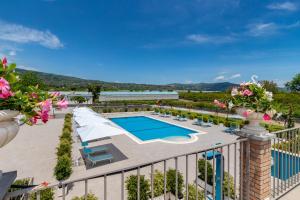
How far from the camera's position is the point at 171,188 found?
5121 mm

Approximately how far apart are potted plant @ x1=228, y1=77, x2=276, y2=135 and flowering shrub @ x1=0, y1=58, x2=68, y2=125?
2.74m

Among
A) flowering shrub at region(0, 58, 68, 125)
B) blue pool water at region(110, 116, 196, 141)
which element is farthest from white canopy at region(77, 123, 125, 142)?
flowering shrub at region(0, 58, 68, 125)

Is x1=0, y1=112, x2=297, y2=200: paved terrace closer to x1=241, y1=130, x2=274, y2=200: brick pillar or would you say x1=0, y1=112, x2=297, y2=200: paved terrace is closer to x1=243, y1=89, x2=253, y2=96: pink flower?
x1=241, y1=130, x2=274, y2=200: brick pillar

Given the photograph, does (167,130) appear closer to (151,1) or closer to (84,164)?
(84,164)

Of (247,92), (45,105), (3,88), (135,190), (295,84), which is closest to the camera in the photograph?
(3,88)

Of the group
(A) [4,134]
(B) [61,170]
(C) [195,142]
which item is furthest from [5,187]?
(C) [195,142]

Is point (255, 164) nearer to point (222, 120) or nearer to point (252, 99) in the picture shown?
point (252, 99)

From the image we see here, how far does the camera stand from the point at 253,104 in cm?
291

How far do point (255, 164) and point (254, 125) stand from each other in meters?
0.66

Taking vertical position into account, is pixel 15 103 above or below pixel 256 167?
above

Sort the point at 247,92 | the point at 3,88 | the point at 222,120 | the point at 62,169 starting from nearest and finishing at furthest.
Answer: the point at 3,88, the point at 247,92, the point at 62,169, the point at 222,120

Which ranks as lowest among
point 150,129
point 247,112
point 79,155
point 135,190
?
point 150,129

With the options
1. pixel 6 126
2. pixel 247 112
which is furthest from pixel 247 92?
pixel 6 126

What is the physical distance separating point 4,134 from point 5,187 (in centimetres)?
41
